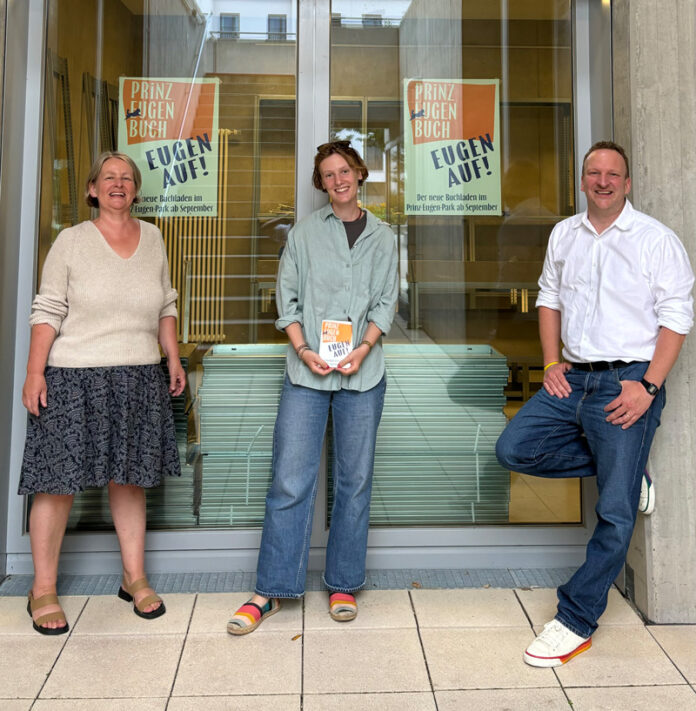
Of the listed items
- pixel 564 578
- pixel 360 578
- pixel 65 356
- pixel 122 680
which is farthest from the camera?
pixel 564 578

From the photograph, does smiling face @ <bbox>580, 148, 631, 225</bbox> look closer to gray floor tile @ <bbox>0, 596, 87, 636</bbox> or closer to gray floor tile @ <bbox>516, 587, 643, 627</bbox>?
gray floor tile @ <bbox>516, 587, 643, 627</bbox>

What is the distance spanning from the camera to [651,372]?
7.52ft

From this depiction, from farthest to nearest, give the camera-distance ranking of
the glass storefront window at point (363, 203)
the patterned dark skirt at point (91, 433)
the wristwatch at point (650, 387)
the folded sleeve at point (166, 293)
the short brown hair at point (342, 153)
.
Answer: the glass storefront window at point (363, 203)
the folded sleeve at point (166, 293)
the short brown hair at point (342, 153)
the patterned dark skirt at point (91, 433)
the wristwatch at point (650, 387)

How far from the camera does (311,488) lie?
2.65 metres

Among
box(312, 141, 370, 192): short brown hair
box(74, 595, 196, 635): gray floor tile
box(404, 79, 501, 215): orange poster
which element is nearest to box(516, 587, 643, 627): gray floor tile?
box(74, 595, 196, 635): gray floor tile

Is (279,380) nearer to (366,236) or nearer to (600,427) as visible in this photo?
(366,236)

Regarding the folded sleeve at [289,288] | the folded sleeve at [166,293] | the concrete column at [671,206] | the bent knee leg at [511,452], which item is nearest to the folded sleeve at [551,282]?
the concrete column at [671,206]

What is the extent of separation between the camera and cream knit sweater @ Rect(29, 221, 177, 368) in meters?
2.52

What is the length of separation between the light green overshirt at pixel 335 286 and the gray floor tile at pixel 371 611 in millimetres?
795

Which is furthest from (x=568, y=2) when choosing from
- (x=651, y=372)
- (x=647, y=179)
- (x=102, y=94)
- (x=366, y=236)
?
(x=102, y=94)

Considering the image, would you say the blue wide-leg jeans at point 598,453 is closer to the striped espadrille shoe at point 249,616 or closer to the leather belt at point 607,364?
the leather belt at point 607,364

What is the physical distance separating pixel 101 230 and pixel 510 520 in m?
1.96

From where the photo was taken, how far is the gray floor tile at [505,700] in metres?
2.09

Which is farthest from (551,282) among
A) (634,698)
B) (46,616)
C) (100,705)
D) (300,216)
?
(46,616)
